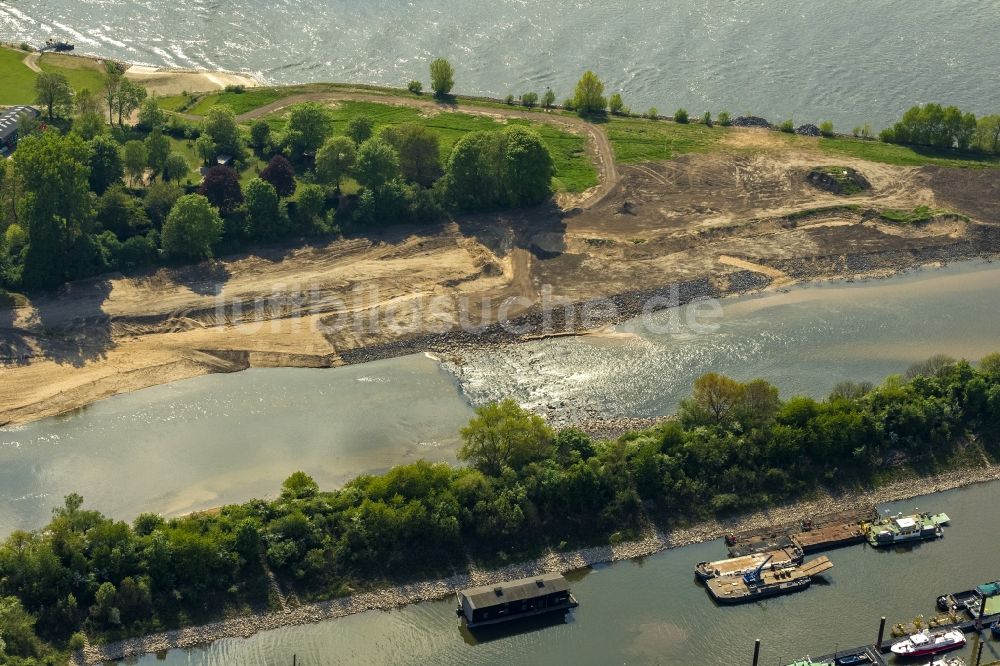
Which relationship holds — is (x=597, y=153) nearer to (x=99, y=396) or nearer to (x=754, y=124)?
(x=754, y=124)

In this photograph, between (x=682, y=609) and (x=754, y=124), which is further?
(x=754, y=124)

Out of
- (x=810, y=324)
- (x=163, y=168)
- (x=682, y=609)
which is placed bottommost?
(x=682, y=609)

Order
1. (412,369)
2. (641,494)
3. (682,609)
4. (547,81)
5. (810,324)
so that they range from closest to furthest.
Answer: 1. (682,609)
2. (641,494)
3. (412,369)
4. (810,324)
5. (547,81)

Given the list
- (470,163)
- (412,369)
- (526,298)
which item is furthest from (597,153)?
(412,369)

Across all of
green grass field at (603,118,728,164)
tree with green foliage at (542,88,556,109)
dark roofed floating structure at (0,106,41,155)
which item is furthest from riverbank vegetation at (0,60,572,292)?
tree with green foliage at (542,88,556,109)

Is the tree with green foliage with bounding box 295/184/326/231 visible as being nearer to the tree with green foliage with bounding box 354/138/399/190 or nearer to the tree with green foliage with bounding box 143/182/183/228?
the tree with green foliage with bounding box 354/138/399/190

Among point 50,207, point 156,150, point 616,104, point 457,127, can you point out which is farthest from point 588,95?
point 50,207

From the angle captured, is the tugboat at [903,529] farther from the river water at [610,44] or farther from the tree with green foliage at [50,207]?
the tree with green foliage at [50,207]

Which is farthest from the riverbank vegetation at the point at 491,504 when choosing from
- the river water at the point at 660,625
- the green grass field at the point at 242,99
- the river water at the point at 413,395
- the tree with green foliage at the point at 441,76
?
the green grass field at the point at 242,99
